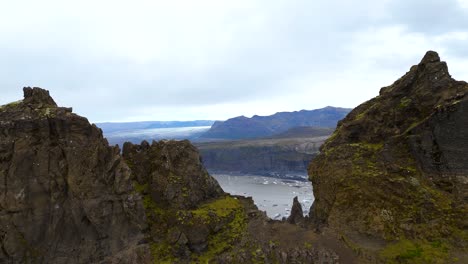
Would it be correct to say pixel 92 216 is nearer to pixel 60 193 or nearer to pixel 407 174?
pixel 60 193

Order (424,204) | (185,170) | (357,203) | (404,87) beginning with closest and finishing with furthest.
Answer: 1. (424,204)
2. (357,203)
3. (404,87)
4. (185,170)

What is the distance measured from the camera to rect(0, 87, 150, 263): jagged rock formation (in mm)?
48812

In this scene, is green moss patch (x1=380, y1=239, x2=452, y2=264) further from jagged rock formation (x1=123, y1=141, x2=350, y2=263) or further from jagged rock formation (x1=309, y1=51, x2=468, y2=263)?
jagged rock formation (x1=123, y1=141, x2=350, y2=263)

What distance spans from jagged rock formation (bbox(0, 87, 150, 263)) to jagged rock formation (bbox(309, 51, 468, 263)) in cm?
2917

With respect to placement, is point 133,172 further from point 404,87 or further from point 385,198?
point 404,87

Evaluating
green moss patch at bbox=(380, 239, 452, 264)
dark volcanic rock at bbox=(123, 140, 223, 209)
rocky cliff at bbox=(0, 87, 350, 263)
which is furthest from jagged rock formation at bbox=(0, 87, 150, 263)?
green moss patch at bbox=(380, 239, 452, 264)

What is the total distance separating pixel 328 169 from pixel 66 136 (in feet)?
127

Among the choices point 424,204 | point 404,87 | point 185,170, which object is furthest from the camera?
point 185,170

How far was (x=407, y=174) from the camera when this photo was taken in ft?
165

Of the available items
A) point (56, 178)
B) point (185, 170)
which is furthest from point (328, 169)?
point (56, 178)

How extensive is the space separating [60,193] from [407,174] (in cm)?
4804

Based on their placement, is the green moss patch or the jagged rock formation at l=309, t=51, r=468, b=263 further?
the jagged rock formation at l=309, t=51, r=468, b=263

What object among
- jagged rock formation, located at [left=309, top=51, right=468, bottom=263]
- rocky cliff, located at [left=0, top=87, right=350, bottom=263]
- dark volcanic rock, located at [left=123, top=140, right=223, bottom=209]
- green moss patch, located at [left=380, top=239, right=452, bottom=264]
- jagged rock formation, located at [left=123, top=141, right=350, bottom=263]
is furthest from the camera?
dark volcanic rock, located at [left=123, top=140, right=223, bottom=209]

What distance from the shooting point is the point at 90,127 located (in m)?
53.2
